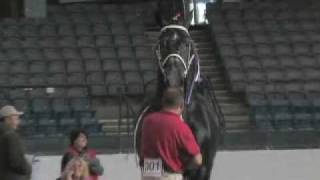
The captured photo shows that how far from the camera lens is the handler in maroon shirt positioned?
20.4 feet

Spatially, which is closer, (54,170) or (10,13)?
(54,170)

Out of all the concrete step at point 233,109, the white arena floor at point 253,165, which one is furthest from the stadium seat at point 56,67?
the white arena floor at point 253,165

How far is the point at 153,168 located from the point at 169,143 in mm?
239

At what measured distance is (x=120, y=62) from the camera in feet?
60.4

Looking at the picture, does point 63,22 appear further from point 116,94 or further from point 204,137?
point 204,137

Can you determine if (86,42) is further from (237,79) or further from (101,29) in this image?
(237,79)

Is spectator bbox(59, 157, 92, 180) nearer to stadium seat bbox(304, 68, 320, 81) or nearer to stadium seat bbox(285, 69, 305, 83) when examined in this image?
stadium seat bbox(285, 69, 305, 83)

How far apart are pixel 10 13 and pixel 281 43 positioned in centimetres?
743

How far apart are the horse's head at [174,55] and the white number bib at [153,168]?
0.91 meters

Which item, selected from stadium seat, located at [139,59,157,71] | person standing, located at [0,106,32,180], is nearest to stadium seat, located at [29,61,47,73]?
stadium seat, located at [139,59,157,71]

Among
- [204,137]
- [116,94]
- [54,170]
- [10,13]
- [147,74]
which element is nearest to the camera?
[204,137]

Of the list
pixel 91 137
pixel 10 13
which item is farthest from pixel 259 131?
pixel 10 13

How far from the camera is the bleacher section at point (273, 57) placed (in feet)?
54.2

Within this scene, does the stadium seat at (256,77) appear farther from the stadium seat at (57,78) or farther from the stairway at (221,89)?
the stadium seat at (57,78)
